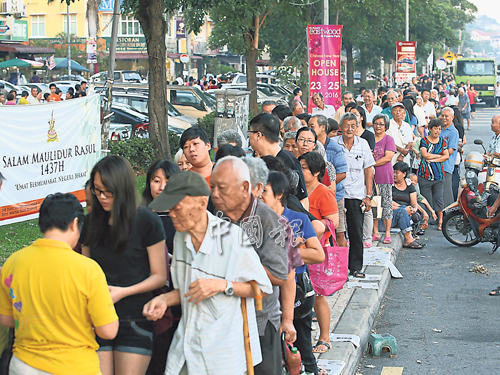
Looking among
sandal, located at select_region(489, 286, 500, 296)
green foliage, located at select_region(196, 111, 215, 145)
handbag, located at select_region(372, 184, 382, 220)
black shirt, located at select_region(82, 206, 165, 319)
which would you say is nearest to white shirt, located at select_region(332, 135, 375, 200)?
handbag, located at select_region(372, 184, 382, 220)

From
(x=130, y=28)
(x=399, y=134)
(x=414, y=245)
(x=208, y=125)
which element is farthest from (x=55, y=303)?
(x=130, y=28)

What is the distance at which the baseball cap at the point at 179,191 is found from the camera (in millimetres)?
3059

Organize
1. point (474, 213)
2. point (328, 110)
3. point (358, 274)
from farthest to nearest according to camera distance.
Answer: point (328, 110), point (474, 213), point (358, 274)

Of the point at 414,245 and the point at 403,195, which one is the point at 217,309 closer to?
the point at 414,245

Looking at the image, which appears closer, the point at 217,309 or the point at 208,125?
the point at 217,309

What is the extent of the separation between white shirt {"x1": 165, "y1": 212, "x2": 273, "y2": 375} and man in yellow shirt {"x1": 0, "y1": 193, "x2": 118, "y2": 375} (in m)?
0.38

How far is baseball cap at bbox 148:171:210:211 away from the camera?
3059 millimetres

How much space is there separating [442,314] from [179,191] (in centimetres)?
472

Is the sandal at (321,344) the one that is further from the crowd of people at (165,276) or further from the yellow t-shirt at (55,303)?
the yellow t-shirt at (55,303)

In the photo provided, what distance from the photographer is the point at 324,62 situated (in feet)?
45.0

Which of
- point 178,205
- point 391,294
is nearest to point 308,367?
point 178,205

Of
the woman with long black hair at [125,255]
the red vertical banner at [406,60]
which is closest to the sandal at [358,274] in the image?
the woman with long black hair at [125,255]

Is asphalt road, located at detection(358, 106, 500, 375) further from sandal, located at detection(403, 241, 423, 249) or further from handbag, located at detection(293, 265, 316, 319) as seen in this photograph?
handbag, located at detection(293, 265, 316, 319)

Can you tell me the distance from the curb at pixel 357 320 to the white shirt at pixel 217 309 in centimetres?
218
